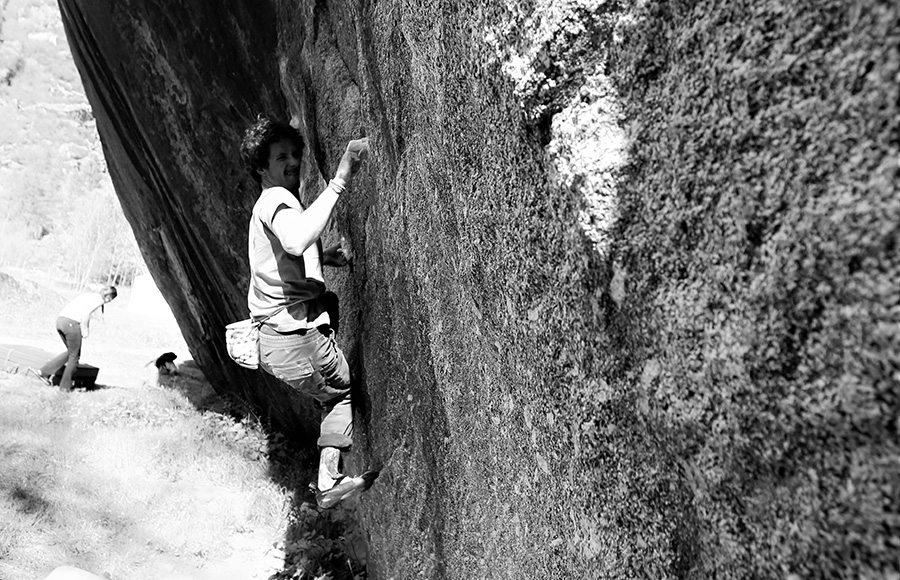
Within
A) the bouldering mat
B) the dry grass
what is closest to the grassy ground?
the dry grass

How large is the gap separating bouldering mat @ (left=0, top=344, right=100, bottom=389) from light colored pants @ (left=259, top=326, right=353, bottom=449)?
23.9 feet

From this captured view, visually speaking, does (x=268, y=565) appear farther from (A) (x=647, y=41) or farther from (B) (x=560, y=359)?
(A) (x=647, y=41)

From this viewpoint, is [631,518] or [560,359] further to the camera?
[560,359]

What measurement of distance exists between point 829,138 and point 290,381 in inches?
109

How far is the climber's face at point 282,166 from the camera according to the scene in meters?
3.13

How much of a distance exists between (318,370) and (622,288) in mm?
2302

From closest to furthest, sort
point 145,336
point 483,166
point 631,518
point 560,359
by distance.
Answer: point 631,518
point 560,359
point 483,166
point 145,336

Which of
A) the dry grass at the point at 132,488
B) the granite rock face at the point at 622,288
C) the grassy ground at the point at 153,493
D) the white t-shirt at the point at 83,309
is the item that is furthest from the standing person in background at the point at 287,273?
the white t-shirt at the point at 83,309

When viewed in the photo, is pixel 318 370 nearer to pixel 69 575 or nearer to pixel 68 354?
pixel 69 575

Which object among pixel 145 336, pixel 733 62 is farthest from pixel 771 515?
pixel 145 336

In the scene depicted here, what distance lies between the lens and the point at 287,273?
306cm

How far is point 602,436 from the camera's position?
1340mm

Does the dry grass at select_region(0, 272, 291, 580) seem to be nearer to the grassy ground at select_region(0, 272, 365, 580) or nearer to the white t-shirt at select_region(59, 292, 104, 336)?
the grassy ground at select_region(0, 272, 365, 580)

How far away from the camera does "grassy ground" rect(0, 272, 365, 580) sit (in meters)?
5.70
